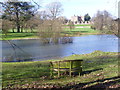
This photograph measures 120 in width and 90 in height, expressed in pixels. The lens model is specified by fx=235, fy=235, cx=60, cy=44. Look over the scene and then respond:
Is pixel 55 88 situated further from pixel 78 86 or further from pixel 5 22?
pixel 5 22

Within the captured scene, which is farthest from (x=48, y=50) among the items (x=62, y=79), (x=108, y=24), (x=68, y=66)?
(x=62, y=79)

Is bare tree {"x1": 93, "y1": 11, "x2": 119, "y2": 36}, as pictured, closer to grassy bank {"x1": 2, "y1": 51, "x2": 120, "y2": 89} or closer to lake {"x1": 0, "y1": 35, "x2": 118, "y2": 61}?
lake {"x1": 0, "y1": 35, "x2": 118, "y2": 61}

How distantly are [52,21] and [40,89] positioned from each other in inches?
1139

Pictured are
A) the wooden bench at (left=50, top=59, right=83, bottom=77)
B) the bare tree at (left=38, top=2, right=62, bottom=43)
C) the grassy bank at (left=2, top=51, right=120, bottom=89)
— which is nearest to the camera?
the grassy bank at (left=2, top=51, right=120, bottom=89)

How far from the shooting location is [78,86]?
7.16 meters

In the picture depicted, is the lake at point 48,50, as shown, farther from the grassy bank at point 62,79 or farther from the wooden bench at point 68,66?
the wooden bench at point 68,66

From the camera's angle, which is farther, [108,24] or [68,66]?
[108,24]

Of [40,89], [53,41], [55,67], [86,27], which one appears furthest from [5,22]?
[86,27]

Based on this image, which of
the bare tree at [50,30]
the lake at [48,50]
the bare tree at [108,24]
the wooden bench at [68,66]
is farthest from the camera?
the bare tree at [50,30]

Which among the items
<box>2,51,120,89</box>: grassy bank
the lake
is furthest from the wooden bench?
the lake

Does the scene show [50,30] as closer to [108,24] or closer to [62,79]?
[108,24]

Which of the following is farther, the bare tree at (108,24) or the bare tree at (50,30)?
the bare tree at (50,30)

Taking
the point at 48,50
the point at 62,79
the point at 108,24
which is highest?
the point at 108,24

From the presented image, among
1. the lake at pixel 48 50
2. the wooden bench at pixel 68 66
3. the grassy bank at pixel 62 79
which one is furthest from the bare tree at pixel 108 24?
the wooden bench at pixel 68 66
